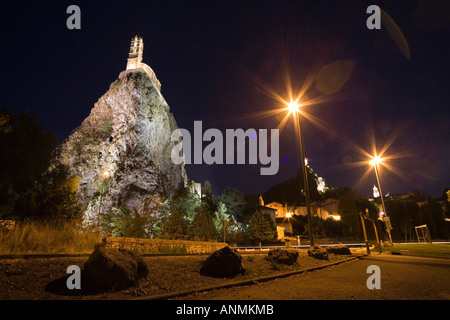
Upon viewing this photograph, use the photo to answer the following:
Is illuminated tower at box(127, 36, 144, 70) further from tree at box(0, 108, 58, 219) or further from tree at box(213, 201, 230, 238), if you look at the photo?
tree at box(0, 108, 58, 219)

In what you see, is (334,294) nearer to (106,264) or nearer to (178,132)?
(106,264)

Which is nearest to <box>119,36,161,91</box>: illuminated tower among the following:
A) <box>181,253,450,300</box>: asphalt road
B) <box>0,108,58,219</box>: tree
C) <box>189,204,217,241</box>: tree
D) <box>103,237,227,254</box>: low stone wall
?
<box>189,204,217,241</box>: tree

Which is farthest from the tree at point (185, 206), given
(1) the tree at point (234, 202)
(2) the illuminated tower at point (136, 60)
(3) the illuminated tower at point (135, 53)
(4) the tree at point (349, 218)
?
(3) the illuminated tower at point (135, 53)

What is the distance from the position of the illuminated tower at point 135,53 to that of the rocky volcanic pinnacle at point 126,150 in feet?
19.4

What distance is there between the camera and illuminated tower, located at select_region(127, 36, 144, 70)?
85562mm

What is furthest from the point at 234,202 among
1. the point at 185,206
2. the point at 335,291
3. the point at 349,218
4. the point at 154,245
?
the point at 335,291

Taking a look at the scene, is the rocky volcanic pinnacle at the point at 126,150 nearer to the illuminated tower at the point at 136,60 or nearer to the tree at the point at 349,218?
the illuminated tower at the point at 136,60

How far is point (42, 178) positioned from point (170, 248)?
10.2 metres

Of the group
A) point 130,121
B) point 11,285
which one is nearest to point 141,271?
point 11,285

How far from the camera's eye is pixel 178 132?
86875 millimetres

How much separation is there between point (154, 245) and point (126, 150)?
63822mm

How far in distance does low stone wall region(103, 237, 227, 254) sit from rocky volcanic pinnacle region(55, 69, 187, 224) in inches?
2073

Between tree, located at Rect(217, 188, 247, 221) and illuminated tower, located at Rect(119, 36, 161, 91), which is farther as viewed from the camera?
illuminated tower, located at Rect(119, 36, 161, 91)

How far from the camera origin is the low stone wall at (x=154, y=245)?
25.7 feet
